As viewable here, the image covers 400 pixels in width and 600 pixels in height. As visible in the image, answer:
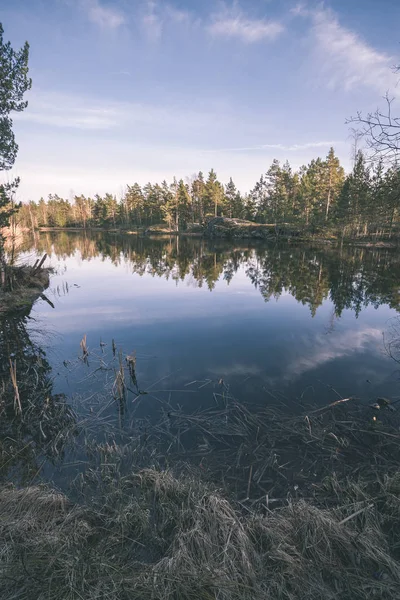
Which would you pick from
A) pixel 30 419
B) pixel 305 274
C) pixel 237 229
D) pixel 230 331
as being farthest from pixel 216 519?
pixel 237 229

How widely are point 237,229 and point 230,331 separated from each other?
6645 centimetres

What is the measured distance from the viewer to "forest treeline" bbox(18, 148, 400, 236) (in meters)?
64.1

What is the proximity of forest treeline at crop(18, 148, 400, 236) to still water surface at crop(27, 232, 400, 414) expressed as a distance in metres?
13.4

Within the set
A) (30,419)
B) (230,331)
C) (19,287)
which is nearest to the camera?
(30,419)

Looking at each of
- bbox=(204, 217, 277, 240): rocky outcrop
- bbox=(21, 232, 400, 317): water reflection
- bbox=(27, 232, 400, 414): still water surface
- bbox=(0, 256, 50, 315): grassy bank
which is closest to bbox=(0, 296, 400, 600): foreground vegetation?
bbox=(27, 232, 400, 414): still water surface

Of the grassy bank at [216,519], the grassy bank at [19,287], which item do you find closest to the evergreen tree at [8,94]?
the grassy bank at [19,287]

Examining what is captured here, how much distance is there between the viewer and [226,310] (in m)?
19.5

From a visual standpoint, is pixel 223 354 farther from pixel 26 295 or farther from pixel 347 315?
pixel 26 295

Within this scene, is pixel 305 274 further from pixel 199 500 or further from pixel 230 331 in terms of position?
pixel 199 500

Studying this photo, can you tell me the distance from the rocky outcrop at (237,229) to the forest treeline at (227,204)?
4220 millimetres

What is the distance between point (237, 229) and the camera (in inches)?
3051

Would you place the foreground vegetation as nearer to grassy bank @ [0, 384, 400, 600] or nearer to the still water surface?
grassy bank @ [0, 384, 400, 600]

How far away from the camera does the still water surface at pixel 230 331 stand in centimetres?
968

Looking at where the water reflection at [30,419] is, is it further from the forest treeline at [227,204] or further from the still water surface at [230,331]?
the forest treeline at [227,204]
